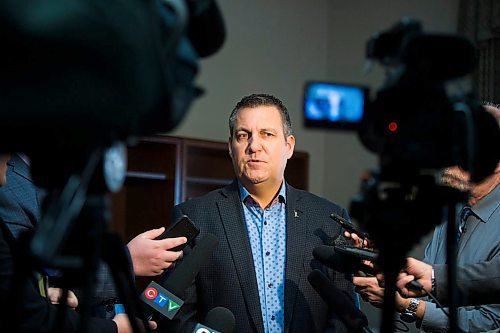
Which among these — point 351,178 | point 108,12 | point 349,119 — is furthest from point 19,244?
point 351,178

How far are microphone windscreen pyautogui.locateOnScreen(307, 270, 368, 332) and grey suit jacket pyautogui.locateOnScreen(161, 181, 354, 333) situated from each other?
0.78 m

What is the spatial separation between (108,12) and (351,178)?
4.81m

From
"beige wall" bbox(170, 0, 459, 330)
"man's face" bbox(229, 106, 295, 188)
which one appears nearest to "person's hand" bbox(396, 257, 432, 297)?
"man's face" bbox(229, 106, 295, 188)

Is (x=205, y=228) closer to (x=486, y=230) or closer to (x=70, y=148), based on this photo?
(x=486, y=230)

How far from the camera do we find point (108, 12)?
2.99ft

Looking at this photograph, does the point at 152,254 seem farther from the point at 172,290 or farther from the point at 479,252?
the point at 479,252

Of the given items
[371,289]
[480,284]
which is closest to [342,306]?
[371,289]

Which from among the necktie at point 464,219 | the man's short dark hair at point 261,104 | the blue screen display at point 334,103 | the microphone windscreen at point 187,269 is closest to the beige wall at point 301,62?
the man's short dark hair at point 261,104

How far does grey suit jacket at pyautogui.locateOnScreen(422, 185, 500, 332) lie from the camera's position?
6.98ft

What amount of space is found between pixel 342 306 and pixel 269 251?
106 centimetres

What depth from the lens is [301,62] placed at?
5.85 m

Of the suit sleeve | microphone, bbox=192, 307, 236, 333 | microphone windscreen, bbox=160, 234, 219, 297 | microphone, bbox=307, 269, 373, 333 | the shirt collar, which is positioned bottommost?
microphone, bbox=192, 307, 236, 333

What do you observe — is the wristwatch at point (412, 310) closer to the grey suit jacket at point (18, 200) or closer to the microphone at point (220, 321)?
the microphone at point (220, 321)

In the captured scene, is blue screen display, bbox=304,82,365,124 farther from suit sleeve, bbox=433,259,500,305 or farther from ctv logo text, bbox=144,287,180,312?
suit sleeve, bbox=433,259,500,305
